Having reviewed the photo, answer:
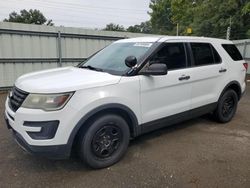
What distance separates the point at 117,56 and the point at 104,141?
144 centimetres

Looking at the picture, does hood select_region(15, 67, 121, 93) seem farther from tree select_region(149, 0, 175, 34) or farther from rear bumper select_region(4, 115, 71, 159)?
tree select_region(149, 0, 175, 34)

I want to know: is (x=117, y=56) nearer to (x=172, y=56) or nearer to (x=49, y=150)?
(x=172, y=56)

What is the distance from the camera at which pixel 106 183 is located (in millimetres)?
2969

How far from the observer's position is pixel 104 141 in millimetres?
3287

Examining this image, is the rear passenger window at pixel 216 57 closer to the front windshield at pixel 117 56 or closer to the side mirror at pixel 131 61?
the front windshield at pixel 117 56

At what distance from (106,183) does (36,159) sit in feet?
4.04

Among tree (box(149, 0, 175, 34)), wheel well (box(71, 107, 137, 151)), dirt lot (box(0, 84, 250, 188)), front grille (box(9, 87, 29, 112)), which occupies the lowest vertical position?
dirt lot (box(0, 84, 250, 188))

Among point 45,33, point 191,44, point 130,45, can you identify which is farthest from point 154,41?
point 45,33

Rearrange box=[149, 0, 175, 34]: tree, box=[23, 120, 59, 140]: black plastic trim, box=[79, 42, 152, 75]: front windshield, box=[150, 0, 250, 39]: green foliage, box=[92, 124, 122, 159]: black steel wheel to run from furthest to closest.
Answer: box=[149, 0, 175, 34]: tree < box=[150, 0, 250, 39]: green foliage < box=[79, 42, 152, 75]: front windshield < box=[92, 124, 122, 159]: black steel wheel < box=[23, 120, 59, 140]: black plastic trim

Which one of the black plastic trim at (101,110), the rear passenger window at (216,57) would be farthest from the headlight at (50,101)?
the rear passenger window at (216,57)

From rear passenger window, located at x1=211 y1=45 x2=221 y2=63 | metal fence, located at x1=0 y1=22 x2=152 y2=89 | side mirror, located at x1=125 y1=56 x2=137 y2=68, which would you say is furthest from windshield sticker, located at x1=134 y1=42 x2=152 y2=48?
metal fence, located at x1=0 y1=22 x2=152 y2=89

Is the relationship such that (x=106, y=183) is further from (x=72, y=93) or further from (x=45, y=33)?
(x=45, y=33)

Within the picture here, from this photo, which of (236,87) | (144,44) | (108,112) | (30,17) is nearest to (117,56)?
(144,44)

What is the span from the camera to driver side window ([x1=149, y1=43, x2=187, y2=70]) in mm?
3778
